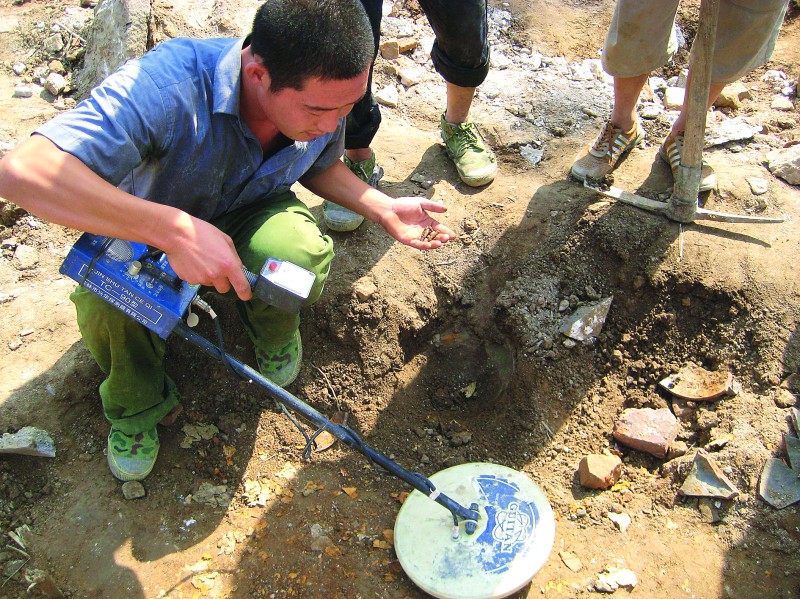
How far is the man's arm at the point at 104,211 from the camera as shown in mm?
1572

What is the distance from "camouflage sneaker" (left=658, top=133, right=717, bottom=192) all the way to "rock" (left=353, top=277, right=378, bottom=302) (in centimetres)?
148

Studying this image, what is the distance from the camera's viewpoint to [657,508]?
2252 mm

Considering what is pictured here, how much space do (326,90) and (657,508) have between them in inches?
73.1

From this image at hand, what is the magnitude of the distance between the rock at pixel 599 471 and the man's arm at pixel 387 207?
1014 millimetres

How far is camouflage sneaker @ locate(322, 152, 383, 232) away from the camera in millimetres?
2844

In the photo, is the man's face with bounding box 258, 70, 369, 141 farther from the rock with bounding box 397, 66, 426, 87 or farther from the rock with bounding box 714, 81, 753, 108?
the rock with bounding box 714, 81, 753, 108

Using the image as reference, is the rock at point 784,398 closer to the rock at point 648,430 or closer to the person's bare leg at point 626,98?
the rock at point 648,430

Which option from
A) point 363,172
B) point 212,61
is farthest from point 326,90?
point 363,172

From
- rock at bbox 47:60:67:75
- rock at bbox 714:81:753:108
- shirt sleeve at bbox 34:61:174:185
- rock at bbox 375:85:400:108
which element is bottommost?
rock at bbox 47:60:67:75

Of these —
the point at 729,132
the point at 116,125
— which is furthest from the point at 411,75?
the point at 116,125

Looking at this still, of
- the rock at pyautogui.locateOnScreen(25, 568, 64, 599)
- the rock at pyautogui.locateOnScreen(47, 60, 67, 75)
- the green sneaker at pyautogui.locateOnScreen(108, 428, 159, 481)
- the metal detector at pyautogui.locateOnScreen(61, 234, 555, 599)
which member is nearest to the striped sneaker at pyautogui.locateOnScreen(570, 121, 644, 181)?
the metal detector at pyautogui.locateOnScreen(61, 234, 555, 599)

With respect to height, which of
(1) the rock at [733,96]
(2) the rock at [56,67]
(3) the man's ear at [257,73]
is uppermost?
(3) the man's ear at [257,73]

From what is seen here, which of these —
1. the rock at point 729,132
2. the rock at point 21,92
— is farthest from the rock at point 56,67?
the rock at point 729,132

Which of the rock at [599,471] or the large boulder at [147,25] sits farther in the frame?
the large boulder at [147,25]
